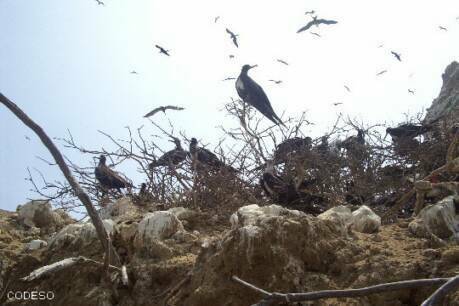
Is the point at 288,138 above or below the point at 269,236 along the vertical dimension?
above

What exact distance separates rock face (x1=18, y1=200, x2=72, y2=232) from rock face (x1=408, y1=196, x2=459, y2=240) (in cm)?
225

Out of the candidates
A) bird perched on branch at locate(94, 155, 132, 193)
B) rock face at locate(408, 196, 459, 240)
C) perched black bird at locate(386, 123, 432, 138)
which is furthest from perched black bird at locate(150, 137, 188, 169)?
rock face at locate(408, 196, 459, 240)

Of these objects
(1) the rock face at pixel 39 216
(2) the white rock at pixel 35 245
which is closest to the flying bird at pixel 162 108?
(1) the rock face at pixel 39 216

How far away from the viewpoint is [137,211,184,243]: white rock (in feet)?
7.69

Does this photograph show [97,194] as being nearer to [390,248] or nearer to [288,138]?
[288,138]

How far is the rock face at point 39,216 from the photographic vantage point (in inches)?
133

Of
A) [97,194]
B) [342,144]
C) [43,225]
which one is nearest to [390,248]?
[43,225]

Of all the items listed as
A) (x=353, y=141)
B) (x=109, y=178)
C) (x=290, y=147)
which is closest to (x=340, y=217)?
(x=290, y=147)

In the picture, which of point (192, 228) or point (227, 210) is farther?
point (227, 210)

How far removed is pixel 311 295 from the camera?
44.1 inches

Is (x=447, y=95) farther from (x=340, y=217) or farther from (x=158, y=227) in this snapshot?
(x=158, y=227)

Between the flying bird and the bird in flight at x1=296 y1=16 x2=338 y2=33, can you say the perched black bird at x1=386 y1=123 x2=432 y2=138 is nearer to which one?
the bird in flight at x1=296 y1=16 x2=338 y2=33

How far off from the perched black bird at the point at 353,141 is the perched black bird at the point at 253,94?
98cm

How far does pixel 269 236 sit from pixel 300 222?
5.4 inches
